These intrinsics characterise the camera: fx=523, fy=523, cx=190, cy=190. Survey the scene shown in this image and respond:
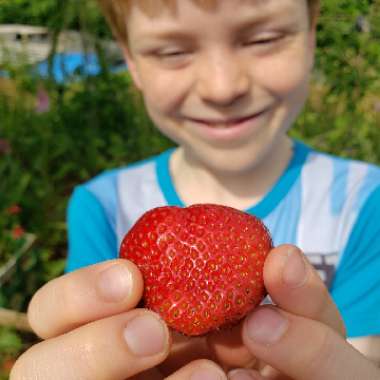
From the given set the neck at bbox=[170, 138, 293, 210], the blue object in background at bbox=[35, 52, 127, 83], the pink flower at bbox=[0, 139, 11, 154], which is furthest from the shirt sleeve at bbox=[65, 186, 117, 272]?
the blue object in background at bbox=[35, 52, 127, 83]

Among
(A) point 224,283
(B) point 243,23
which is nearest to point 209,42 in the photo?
(B) point 243,23

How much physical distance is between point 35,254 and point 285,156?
3.20 ft

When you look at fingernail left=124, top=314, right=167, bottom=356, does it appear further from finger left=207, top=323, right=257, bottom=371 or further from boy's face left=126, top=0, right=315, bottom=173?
boy's face left=126, top=0, right=315, bottom=173

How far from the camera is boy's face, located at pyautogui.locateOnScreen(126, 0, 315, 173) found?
0.99 meters

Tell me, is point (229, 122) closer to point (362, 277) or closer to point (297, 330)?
point (362, 277)

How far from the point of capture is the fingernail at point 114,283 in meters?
0.64

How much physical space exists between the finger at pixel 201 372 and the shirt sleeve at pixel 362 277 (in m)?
0.50

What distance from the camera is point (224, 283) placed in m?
0.67

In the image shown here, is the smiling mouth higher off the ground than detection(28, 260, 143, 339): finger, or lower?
higher

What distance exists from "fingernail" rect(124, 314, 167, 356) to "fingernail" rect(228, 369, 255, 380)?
150 millimetres

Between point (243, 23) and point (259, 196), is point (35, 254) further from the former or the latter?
point (243, 23)

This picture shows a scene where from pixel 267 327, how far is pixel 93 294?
0.22 m

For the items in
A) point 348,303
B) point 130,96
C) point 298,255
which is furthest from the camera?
point 130,96

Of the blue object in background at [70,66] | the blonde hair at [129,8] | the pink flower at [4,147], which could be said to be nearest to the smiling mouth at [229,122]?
the blonde hair at [129,8]
